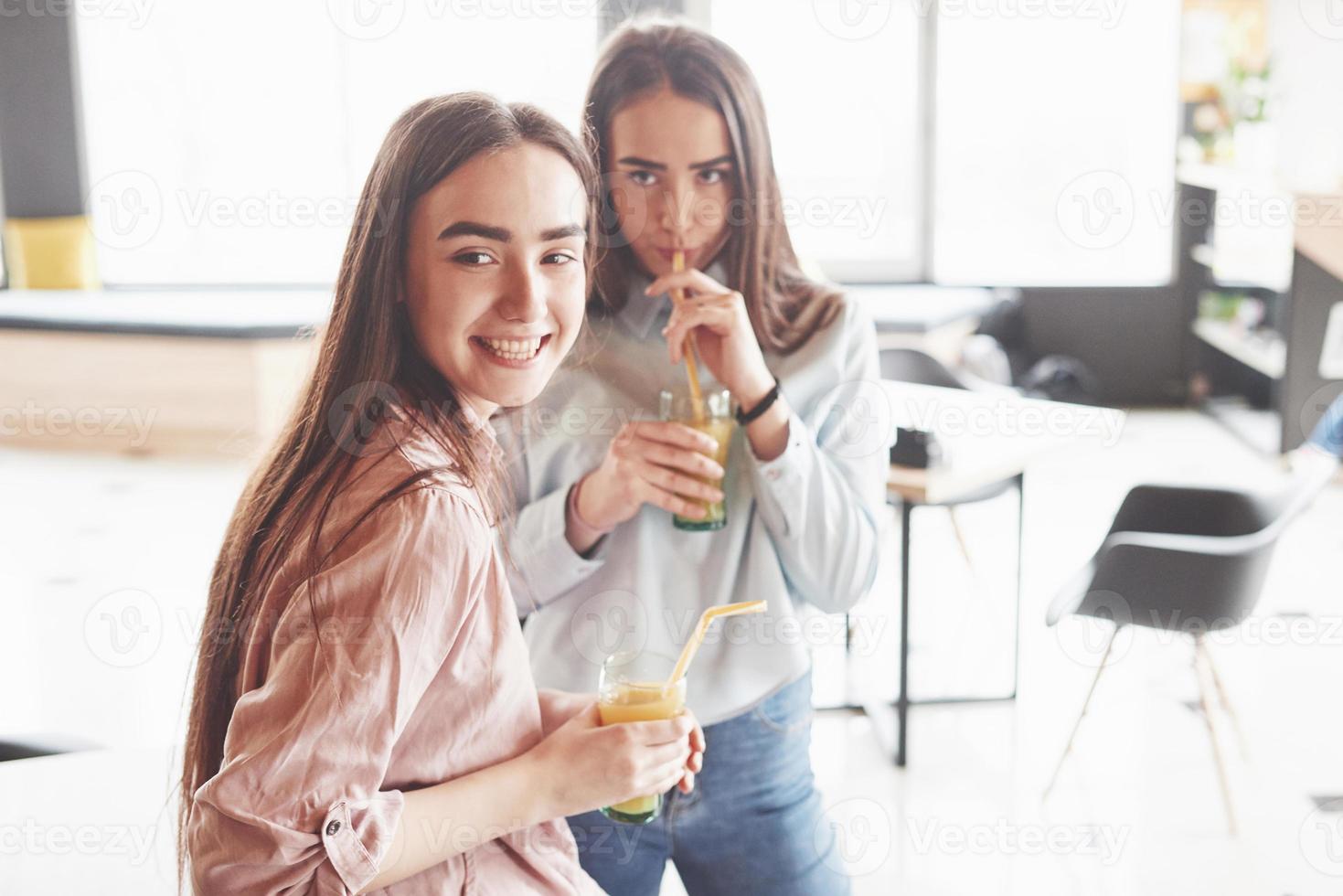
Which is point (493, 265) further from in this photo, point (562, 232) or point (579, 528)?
point (579, 528)

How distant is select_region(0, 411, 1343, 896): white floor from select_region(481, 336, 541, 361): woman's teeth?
128 cm

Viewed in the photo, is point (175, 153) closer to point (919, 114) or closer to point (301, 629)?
point (919, 114)

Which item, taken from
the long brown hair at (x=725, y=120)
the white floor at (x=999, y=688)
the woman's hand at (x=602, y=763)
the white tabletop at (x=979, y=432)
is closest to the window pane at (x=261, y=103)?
the white floor at (x=999, y=688)

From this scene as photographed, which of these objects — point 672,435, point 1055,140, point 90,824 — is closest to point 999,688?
point 672,435

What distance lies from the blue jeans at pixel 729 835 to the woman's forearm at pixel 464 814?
0.44m

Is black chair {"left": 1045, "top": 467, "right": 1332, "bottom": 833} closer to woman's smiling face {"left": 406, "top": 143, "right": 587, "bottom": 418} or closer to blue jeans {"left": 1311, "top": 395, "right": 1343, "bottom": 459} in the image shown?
blue jeans {"left": 1311, "top": 395, "right": 1343, "bottom": 459}

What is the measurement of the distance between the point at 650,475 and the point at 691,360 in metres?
0.16

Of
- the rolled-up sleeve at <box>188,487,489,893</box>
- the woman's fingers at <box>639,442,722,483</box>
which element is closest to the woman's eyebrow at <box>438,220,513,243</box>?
the rolled-up sleeve at <box>188,487,489,893</box>

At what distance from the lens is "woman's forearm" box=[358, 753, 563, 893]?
979 millimetres

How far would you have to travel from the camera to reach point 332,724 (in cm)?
92

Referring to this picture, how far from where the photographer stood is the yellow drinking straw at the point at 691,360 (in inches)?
60.9

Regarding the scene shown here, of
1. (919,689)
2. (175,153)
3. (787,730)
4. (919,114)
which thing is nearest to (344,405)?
(787,730)

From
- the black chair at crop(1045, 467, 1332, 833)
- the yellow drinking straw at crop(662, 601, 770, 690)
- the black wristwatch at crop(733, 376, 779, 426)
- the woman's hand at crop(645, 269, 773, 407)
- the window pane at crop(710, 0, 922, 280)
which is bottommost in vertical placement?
the black chair at crop(1045, 467, 1332, 833)

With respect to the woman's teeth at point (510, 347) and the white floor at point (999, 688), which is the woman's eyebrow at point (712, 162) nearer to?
the woman's teeth at point (510, 347)
